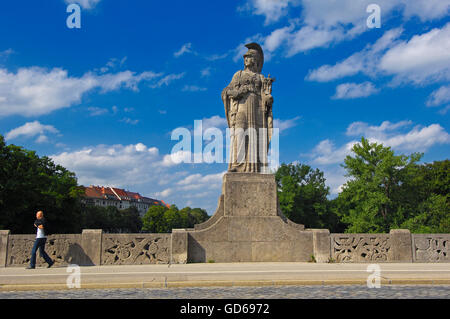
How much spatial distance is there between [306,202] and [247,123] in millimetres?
46167

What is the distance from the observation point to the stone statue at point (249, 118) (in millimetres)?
16562

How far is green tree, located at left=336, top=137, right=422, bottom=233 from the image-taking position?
1585 inches

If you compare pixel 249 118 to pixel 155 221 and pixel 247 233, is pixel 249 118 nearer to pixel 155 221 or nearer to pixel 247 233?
pixel 247 233

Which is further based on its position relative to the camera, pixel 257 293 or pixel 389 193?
pixel 389 193

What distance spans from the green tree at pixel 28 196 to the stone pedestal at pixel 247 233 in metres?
25.3

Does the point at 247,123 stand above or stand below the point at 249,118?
below

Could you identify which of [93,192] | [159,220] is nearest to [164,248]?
[159,220]

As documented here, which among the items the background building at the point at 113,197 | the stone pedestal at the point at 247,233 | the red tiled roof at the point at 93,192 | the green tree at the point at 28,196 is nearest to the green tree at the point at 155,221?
the background building at the point at 113,197

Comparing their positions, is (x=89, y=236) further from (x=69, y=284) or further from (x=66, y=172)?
(x=66, y=172)

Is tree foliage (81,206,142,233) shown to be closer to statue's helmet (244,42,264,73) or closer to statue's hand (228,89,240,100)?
statue's hand (228,89,240,100)

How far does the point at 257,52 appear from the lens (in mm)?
17719
